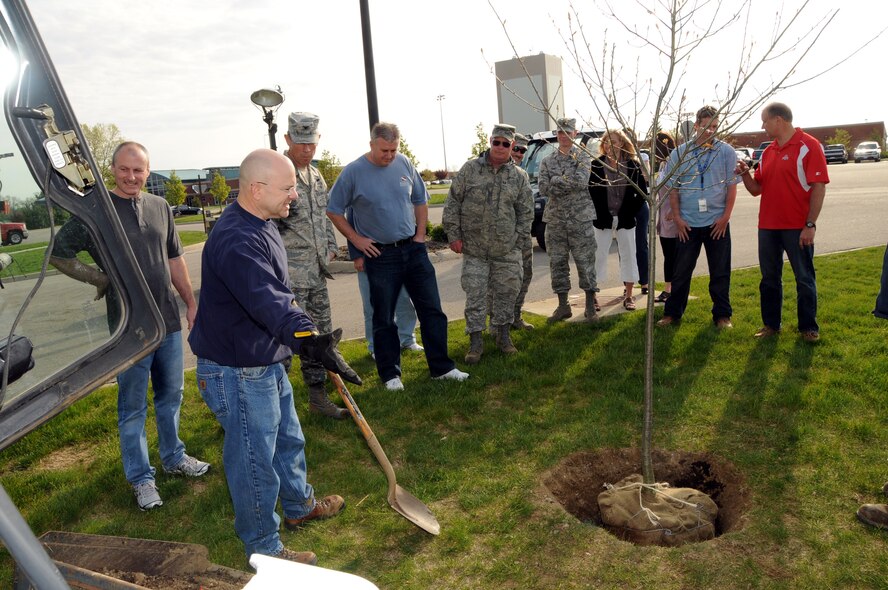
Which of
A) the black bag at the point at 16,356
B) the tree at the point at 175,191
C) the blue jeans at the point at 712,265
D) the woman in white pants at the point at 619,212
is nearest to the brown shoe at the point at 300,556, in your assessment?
the black bag at the point at 16,356

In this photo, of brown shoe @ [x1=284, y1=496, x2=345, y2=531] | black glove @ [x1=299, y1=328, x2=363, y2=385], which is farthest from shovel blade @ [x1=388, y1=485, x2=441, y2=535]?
black glove @ [x1=299, y1=328, x2=363, y2=385]

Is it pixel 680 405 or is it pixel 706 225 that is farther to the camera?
pixel 706 225

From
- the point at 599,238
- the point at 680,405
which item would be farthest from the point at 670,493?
the point at 599,238

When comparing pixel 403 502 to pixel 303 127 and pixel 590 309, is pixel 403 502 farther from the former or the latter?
pixel 590 309

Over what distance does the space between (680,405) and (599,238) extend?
3238mm

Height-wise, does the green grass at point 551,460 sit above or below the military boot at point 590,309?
below

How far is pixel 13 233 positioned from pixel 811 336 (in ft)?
20.1

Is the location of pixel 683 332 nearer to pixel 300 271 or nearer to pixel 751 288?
pixel 751 288

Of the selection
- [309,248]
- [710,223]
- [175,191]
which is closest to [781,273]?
[710,223]

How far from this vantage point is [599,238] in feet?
25.8

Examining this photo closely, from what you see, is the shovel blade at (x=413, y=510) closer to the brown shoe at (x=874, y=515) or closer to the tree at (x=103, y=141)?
the brown shoe at (x=874, y=515)

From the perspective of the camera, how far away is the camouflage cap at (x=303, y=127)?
199 inches

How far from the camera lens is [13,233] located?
152cm

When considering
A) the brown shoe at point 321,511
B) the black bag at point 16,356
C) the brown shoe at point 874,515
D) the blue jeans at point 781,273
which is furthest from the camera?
the blue jeans at point 781,273
